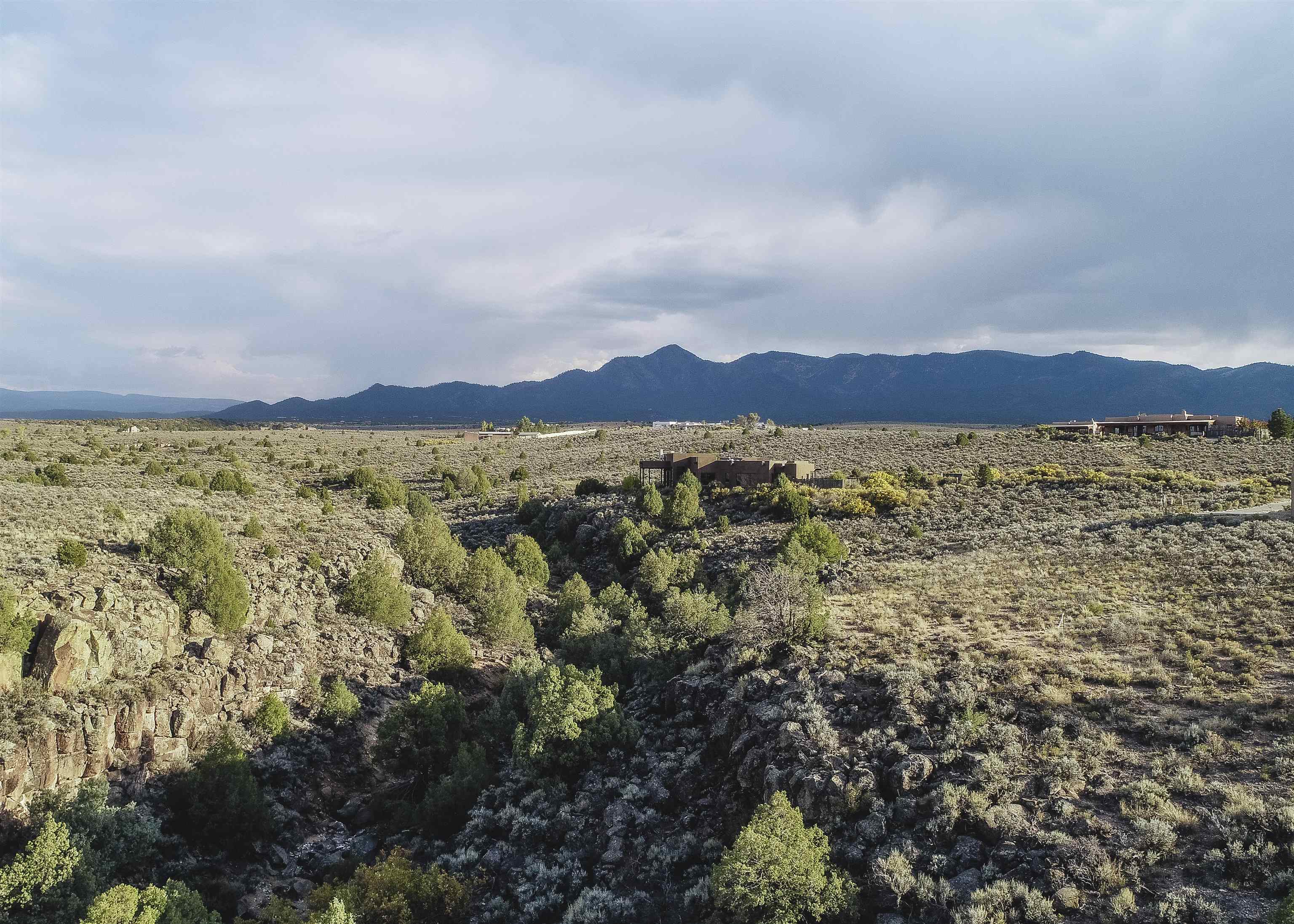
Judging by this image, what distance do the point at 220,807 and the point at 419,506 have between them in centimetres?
3099

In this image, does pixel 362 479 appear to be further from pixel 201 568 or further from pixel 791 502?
pixel 791 502

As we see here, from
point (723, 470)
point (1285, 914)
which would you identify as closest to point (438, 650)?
point (1285, 914)

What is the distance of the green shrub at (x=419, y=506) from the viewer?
4659 cm

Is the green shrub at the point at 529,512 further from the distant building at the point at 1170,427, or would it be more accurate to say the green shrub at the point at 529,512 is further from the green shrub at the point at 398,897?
the distant building at the point at 1170,427

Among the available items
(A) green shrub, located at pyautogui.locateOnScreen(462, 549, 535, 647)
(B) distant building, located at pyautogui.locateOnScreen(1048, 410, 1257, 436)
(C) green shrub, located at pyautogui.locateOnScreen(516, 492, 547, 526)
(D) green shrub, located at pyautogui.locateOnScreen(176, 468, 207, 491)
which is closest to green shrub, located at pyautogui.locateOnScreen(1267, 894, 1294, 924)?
→ (A) green shrub, located at pyautogui.locateOnScreen(462, 549, 535, 647)

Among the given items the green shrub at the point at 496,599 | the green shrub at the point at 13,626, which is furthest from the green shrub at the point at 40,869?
the green shrub at the point at 496,599

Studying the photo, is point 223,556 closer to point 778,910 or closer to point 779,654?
point 779,654

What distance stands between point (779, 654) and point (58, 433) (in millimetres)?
98178

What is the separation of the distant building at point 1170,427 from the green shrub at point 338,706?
263ft

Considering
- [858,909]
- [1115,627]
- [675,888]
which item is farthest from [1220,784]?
[675,888]

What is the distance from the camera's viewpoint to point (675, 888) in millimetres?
14602

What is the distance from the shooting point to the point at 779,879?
478 inches

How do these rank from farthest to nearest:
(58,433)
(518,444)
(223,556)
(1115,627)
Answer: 1. (518,444)
2. (58,433)
3. (223,556)
4. (1115,627)

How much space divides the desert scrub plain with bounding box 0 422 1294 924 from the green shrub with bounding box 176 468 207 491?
7.72 m
